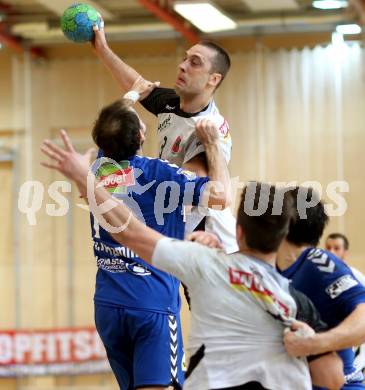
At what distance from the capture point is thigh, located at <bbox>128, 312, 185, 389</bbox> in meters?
5.30

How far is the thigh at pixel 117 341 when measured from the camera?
5.43 metres

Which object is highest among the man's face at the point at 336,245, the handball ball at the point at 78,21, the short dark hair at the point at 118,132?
the handball ball at the point at 78,21

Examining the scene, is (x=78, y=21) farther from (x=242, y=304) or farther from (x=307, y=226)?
(x=242, y=304)

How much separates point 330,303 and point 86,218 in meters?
11.2

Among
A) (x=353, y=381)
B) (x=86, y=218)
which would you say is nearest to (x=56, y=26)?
(x=86, y=218)

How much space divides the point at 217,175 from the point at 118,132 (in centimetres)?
61

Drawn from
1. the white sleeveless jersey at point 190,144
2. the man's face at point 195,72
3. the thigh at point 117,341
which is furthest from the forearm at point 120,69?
the thigh at point 117,341

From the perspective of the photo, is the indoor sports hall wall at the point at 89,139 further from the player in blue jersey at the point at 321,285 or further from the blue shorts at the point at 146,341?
the player in blue jersey at the point at 321,285

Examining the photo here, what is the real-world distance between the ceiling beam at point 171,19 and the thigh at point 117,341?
775 cm

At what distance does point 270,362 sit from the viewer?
3709 mm

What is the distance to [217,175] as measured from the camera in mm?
5246

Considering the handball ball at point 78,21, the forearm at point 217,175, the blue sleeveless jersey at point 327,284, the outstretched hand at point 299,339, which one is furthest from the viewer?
the handball ball at point 78,21

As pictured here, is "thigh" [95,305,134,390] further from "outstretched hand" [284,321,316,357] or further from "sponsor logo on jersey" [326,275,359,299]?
"outstretched hand" [284,321,316,357]

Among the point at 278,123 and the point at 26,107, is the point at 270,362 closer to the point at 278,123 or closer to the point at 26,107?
the point at 278,123
